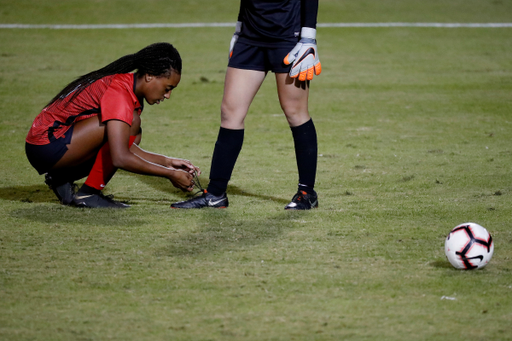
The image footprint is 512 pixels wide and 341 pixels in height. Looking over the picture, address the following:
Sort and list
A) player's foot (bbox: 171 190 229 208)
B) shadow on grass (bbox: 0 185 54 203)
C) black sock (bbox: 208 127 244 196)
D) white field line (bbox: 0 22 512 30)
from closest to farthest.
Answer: black sock (bbox: 208 127 244 196), player's foot (bbox: 171 190 229 208), shadow on grass (bbox: 0 185 54 203), white field line (bbox: 0 22 512 30)

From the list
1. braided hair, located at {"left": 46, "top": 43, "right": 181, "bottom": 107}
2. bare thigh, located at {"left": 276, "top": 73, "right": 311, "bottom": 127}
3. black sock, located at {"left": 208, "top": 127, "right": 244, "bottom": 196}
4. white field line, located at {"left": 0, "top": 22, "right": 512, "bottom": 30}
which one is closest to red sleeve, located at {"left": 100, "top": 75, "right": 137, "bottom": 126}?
braided hair, located at {"left": 46, "top": 43, "right": 181, "bottom": 107}

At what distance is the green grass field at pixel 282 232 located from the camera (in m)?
2.82

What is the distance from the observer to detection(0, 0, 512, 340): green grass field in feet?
9.24

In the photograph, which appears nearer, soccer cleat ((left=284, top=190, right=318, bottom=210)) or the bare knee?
the bare knee

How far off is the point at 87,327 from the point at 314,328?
0.94 m

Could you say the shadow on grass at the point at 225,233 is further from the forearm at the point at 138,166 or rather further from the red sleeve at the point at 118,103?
the red sleeve at the point at 118,103

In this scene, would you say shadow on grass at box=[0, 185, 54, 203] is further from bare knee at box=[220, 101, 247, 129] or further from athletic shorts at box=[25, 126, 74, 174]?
bare knee at box=[220, 101, 247, 129]

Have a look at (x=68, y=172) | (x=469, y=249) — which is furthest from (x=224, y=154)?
(x=469, y=249)

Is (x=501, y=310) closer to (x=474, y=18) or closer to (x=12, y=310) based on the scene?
(x=12, y=310)

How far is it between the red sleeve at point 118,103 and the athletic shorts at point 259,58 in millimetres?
709

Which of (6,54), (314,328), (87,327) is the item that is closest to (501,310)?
(314,328)

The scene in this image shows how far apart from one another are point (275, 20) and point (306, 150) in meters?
0.89

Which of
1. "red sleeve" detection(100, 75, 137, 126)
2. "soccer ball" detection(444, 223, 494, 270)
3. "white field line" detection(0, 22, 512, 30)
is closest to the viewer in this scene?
"soccer ball" detection(444, 223, 494, 270)

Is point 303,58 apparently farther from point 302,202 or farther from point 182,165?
point 182,165
